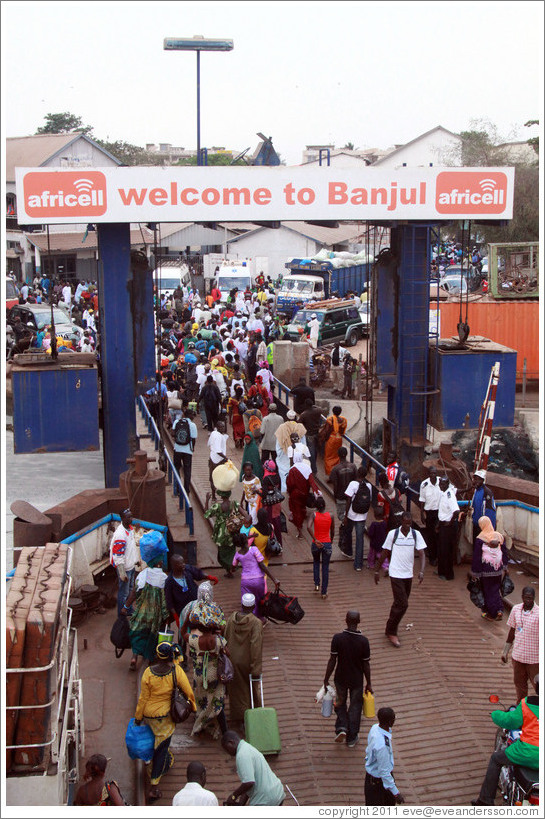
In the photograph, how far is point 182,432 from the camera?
1330cm

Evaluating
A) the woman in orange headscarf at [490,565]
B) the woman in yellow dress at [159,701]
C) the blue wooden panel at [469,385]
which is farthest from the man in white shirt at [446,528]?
the woman in yellow dress at [159,701]

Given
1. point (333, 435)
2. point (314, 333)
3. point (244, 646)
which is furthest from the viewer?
point (314, 333)

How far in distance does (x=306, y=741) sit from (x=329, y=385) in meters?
16.0

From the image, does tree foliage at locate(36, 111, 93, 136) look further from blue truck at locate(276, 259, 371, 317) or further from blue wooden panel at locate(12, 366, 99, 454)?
blue wooden panel at locate(12, 366, 99, 454)

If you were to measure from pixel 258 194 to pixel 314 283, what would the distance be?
23.4 m

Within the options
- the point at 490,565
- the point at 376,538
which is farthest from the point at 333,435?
the point at 490,565

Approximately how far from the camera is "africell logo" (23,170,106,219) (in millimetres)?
12289

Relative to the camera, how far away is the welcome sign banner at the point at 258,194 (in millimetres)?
12391

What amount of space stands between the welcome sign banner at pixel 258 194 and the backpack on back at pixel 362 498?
409 centimetres

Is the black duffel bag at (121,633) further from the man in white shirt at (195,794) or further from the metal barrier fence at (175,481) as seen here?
the man in white shirt at (195,794)

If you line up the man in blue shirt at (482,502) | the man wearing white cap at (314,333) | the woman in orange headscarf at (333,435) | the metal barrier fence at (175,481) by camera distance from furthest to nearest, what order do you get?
1. the man wearing white cap at (314,333)
2. the woman in orange headscarf at (333,435)
3. the metal barrier fence at (175,481)
4. the man in blue shirt at (482,502)

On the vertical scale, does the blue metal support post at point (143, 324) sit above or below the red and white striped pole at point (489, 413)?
above

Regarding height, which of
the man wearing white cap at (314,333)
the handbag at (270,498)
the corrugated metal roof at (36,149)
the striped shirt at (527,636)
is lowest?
the striped shirt at (527,636)

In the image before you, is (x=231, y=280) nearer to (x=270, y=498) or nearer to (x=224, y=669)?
(x=270, y=498)
